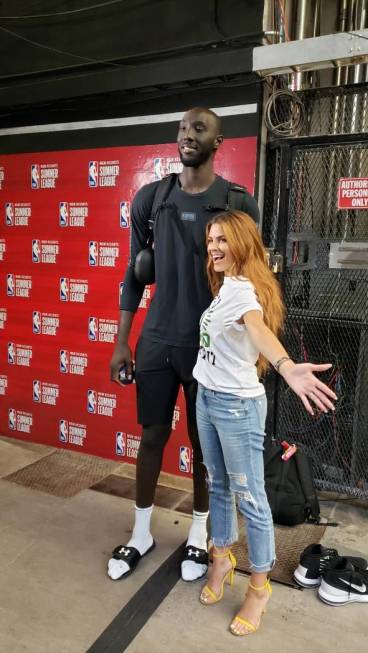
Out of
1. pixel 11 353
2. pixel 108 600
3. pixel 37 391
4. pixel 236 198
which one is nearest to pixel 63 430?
pixel 37 391

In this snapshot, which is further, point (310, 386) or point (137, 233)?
point (137, 233)

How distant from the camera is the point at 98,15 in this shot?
9.95 ft

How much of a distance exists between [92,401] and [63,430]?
0.33 metres

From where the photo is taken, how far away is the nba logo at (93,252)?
3.18 meters

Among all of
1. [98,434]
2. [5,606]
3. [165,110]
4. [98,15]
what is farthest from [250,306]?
[98,15]

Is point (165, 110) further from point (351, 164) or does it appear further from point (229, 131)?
point (351, 164)

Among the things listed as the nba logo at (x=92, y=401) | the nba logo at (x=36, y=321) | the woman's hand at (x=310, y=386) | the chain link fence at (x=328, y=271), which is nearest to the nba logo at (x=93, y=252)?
the nba logo at (x=36, y=321)

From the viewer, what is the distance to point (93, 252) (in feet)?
10.5

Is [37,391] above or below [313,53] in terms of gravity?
below

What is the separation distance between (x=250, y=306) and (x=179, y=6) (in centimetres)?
213

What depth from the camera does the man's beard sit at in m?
1.85

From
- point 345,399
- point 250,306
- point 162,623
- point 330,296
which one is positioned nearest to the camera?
point 250,306

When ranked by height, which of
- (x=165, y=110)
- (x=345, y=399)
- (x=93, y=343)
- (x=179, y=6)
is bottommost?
(x=345, y=399)

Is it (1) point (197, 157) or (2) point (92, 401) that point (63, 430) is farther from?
(1) point (197, 157)
